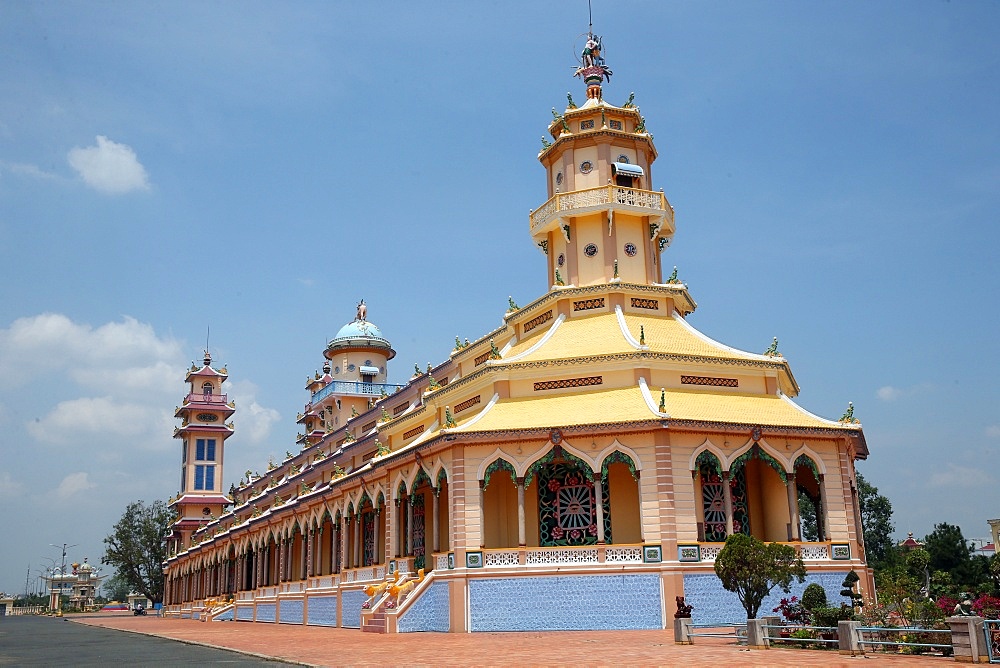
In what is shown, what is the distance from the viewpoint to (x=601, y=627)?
90.0ft

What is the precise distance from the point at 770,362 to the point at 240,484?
68.4m

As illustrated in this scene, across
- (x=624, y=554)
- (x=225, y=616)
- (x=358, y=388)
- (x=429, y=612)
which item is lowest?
(x=225, y=616)

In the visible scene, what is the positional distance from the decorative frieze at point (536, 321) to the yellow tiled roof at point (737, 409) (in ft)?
23.5

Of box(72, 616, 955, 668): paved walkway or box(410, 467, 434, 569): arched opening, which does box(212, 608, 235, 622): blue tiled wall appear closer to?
box(410, 467, 434, 569): arched opening

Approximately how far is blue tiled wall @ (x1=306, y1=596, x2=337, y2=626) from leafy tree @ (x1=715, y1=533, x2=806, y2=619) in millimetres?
21714

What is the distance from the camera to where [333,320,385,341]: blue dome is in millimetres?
72550

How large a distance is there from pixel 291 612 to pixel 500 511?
1862 cm

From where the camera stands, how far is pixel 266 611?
50344mm

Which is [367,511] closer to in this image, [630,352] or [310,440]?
[630,352]

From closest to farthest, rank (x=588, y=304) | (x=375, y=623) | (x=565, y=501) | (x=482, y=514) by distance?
(x=482, y=514) < (x=375, y=623) < (x=565, y=501) < (x=588, y=304)

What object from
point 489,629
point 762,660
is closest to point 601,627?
point 489,629

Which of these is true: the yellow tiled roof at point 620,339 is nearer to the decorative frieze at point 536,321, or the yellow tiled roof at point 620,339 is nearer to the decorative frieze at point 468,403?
the decorative frieze at point 536,321

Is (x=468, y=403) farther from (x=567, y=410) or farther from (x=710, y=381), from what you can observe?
(x=710, y=381)

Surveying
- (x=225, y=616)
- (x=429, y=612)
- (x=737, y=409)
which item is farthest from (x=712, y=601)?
(x=225, y=616)
